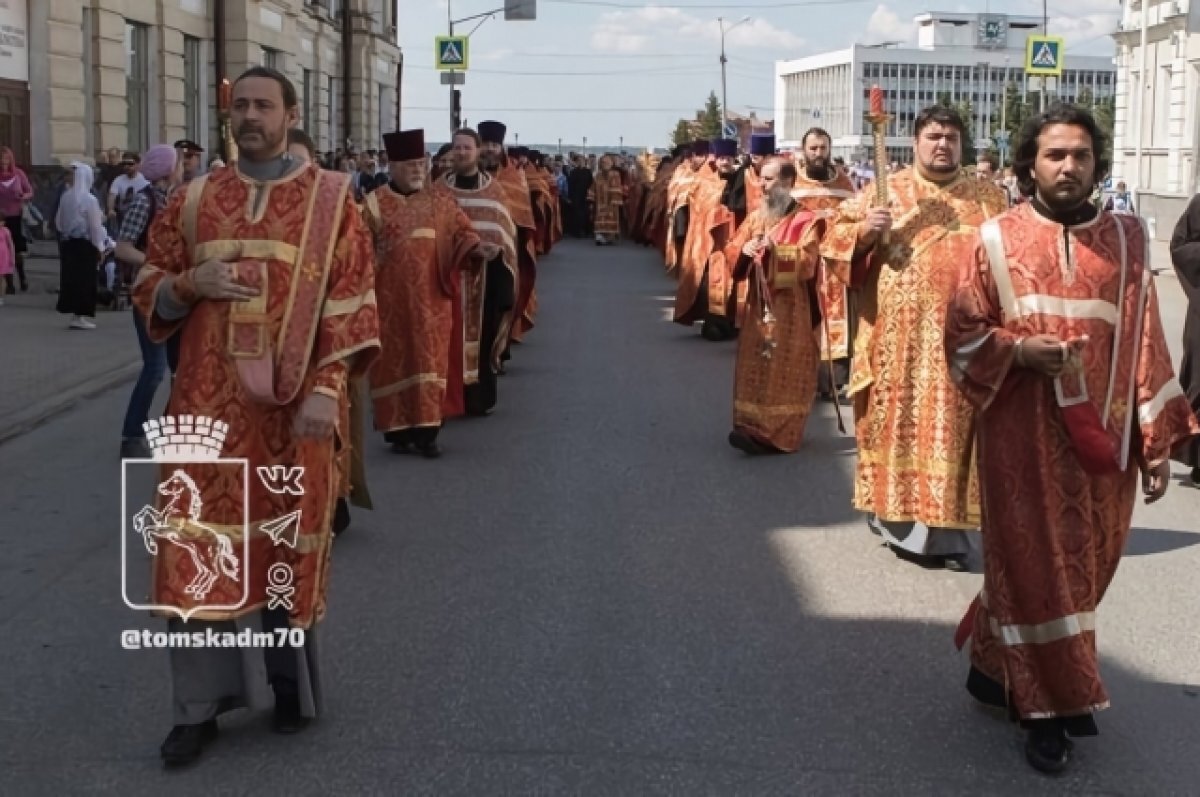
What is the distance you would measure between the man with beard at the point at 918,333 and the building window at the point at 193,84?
2348 centimetres

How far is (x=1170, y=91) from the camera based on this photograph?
135 ft

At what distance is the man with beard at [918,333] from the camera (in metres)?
7.02

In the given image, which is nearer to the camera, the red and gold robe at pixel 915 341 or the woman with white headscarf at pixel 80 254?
the red and gold robe at pixel 915 341

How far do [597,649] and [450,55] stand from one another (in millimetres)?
32567

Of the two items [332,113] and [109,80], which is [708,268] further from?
[332,113]

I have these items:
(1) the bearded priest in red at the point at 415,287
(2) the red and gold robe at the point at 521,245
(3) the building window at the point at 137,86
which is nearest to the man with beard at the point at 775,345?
(1) the bearded priest in red at the point at 415,287

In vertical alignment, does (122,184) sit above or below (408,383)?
above

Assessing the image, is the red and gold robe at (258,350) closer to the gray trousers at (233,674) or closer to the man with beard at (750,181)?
the gray trousers at (233,674)

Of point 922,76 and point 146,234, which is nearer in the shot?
point 146,234

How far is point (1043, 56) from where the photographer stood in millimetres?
30625

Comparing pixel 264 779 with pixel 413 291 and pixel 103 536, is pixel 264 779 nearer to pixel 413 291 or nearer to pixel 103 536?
pixel 103 536

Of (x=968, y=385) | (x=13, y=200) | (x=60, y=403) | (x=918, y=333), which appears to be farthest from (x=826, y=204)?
(x=13, y=200)

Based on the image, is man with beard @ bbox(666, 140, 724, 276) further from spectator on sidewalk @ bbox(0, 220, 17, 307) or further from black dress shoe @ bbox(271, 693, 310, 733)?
black dress shoe @ bbox(271, 693, 310, 733)

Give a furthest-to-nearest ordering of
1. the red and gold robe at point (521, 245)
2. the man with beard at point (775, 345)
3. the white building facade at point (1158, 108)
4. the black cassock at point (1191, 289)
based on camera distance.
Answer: the white building facade at point (1158, 108), the red and gold robe at point (521, 245), the man with beard at point (775, 345), the black cassock at point (1191, 289)
